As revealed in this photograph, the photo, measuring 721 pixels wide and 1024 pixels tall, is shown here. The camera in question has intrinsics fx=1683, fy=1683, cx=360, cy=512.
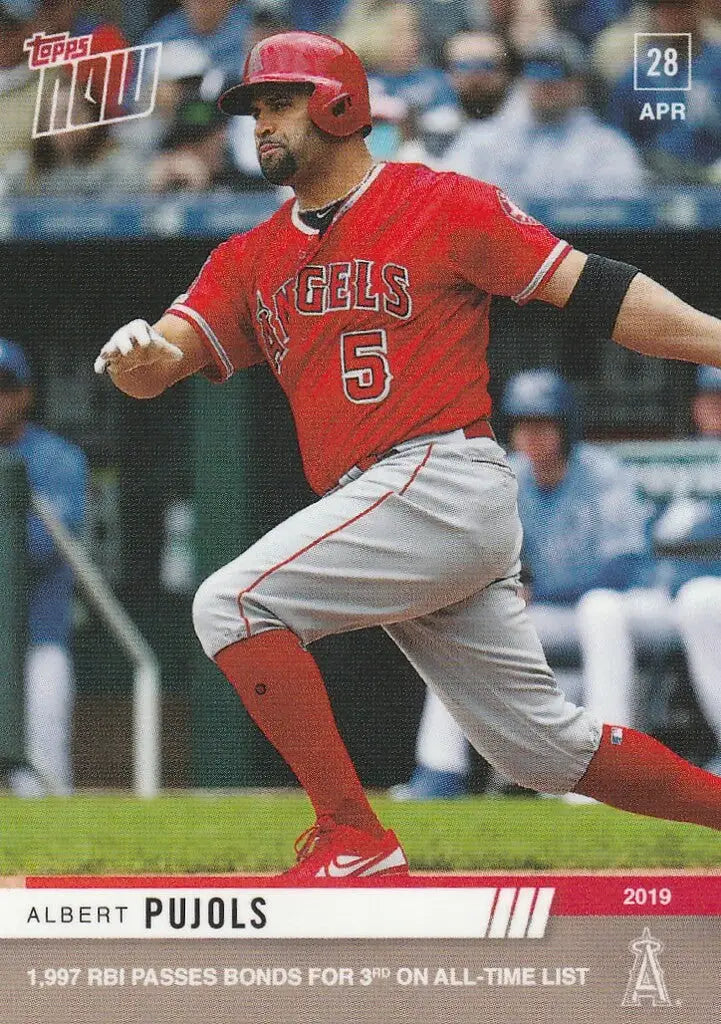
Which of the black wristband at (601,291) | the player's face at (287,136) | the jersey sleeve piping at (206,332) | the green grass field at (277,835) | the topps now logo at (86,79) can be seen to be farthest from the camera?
the topps now logo at (86,79)

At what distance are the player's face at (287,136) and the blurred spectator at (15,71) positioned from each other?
963 mm

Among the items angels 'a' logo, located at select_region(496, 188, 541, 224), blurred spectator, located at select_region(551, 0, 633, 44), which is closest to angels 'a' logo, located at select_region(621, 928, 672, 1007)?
angels 'a' logo, located at select_region(496, 188, 541, 224)

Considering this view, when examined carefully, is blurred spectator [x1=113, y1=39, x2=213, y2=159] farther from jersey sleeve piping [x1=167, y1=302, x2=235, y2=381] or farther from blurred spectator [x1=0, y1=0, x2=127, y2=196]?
jersey sleeve piping [x1=167, y1=302, x2=235, y2=381]

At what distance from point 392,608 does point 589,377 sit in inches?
72.9

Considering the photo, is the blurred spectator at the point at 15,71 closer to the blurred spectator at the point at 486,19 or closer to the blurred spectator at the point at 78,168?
the blurred spectator at the point at 78,168

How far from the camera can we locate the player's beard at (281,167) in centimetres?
261

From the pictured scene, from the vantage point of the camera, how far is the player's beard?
2.61m

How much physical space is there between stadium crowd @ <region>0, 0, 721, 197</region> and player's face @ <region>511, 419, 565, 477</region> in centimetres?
58

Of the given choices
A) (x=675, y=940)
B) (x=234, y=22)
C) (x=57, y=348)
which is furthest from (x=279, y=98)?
(x=57, y=348)

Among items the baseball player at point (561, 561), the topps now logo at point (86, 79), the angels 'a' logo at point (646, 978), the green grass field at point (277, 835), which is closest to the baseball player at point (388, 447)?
the angels 'a' logo at point (646, 978)

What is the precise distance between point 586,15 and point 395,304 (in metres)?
1.25

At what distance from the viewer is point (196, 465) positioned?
4.29 metres

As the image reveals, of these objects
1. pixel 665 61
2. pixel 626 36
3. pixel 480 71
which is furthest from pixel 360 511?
pixel 480 71

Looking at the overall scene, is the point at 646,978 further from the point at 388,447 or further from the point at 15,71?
the point at 15,71
